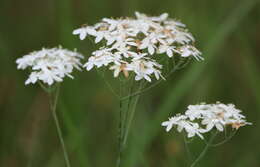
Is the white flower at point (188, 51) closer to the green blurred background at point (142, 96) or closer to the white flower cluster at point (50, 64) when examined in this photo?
the white flower cluster at point (50, 64)

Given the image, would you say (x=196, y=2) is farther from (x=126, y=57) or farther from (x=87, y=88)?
(x=126, y=57)

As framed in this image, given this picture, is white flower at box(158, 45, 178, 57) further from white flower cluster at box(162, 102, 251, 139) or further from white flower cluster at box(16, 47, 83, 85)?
white flower cluster at box(16, 47, 83, 85)

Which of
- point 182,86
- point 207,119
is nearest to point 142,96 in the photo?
point 182,86

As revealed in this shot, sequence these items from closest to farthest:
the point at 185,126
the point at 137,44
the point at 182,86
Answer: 1. the point at 185,126
2. the point at 137,44
3. the point at 182,86

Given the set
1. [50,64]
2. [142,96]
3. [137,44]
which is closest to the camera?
[137,44]

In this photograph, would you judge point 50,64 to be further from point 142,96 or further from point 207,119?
point 142,96

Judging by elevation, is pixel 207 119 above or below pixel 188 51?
below

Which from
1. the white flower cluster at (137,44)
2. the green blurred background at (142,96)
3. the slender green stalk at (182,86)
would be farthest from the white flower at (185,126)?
the green blurred background at (142,96)
